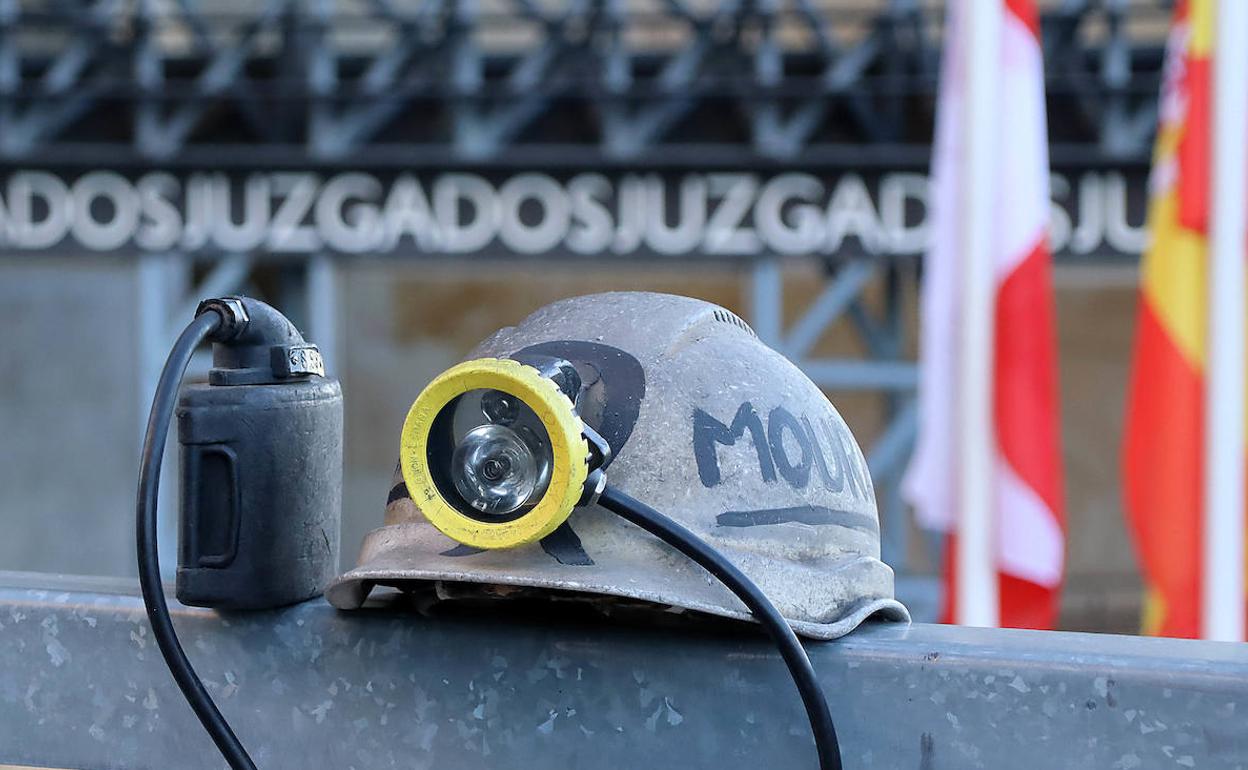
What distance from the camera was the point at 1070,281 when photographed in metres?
9.31

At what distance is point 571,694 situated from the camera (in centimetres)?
111

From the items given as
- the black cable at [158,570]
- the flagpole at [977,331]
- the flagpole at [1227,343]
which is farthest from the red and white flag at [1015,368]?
the black cable at [158,570]

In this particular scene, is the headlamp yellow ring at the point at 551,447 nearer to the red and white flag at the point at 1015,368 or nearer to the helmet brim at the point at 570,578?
the helmet brim at the point at 570,578

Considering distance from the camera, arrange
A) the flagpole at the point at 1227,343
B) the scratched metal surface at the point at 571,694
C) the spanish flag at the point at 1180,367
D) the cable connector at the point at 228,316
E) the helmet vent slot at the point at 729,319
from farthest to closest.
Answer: the spanish flag at the point at 1180,367, the flagpole at the point at 1227,343, the helmet vent slot at the point at 729,319, the cable connector at the point at 228,316, the scratched metal surface at the point at 571,694

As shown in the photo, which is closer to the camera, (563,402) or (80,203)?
(563,402)

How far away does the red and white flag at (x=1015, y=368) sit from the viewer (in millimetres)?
3713

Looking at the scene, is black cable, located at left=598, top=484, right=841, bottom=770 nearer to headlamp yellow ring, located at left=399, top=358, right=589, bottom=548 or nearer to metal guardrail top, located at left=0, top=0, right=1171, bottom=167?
headlamp yellow ring, located at left=399, top=358, right=589, bottom=548

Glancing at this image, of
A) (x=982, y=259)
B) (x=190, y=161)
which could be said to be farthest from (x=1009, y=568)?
(x=190, y=161)

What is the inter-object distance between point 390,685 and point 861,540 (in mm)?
497

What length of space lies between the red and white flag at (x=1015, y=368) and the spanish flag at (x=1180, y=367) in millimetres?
269

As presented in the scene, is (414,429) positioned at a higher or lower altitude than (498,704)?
higher

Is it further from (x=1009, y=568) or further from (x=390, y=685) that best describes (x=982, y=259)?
(x=390, y=685)

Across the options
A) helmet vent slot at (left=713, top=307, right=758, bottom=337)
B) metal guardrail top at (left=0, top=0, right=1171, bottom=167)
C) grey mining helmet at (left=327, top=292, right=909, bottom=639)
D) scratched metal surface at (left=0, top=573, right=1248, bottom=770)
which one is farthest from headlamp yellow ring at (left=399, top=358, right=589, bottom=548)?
metal guardrail top at (left=0, top=0, right=1171, bottom=167)

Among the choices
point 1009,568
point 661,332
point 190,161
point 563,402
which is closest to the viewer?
point 563,402
